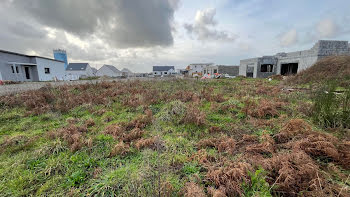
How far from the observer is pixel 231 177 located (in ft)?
6.36

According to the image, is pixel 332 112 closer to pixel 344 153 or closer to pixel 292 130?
pixel 292 130

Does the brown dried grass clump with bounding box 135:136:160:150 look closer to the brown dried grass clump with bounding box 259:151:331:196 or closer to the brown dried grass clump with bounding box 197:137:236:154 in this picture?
the brown dried grass clump with bounding box 197:137:236:154

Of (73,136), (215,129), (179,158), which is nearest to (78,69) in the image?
(73,136)

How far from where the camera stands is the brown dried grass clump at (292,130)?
2996 millimetres

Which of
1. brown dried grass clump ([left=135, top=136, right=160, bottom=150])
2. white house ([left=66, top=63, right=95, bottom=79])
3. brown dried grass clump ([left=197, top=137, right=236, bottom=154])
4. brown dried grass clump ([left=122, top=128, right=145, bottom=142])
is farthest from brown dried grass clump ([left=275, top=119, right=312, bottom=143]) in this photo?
white house ([left=66, top=63, right=95, bottom=79])

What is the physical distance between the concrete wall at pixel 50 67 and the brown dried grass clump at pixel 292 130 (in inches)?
1037

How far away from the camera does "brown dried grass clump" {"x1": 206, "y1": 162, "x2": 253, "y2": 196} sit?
178 centimetres

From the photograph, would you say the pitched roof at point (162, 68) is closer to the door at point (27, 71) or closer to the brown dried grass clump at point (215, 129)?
the door at point (27, 71)

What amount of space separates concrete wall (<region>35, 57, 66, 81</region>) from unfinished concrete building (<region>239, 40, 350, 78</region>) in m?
31.4

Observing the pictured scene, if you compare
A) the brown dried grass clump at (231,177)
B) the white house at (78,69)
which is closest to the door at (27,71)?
the white house at (78,69)

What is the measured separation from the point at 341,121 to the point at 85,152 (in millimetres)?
6181

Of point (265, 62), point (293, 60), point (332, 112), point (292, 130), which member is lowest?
point (292, 130)

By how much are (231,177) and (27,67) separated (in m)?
32.1

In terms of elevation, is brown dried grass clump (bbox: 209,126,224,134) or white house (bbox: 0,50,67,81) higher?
white house (bbox: 0,50,67,81)
